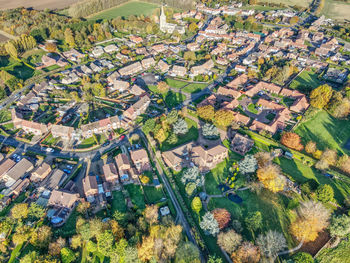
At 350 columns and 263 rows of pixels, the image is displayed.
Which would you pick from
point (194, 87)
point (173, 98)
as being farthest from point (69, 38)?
point (194, 87)

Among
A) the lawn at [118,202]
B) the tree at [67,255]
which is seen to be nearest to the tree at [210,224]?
the lawn at [118,202]

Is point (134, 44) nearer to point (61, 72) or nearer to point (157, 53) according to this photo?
point (157, 53)

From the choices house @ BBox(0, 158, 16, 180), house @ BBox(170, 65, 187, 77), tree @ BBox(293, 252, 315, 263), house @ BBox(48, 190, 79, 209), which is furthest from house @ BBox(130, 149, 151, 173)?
house @ BBox(170, 65, 187, 77)

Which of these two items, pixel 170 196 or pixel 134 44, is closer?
pixel 170 196

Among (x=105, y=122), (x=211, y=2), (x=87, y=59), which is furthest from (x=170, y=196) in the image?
(x=211, y=2)

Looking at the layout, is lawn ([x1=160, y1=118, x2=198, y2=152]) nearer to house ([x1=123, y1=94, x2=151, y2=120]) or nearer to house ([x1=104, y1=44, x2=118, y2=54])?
house ([x1=123, y1=94, x2=151, y2=120])

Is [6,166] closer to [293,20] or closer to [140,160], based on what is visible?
[140,160]
